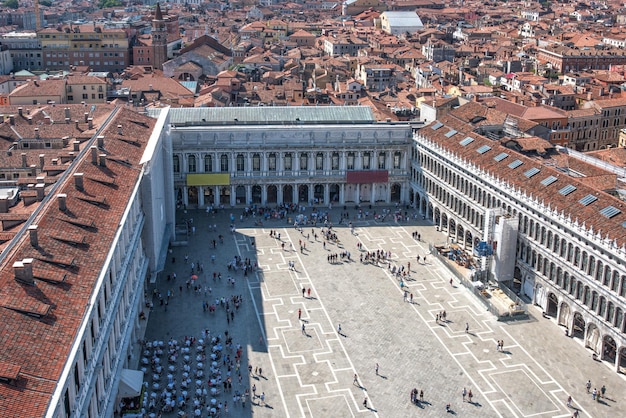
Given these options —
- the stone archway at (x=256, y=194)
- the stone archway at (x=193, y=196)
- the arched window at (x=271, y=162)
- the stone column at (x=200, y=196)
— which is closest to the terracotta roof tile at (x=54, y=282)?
the stone column at (x=200, y=196)

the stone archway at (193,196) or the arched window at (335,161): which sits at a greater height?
the arched window at (335,161)

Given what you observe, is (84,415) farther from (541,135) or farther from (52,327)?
(541,135)

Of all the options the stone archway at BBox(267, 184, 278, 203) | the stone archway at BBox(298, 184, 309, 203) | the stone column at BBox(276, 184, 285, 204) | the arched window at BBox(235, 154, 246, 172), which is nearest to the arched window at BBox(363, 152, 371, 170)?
the stone archway at BBox(298, 184, 309, 203)

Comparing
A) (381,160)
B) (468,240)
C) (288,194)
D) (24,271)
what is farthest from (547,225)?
(24,271)

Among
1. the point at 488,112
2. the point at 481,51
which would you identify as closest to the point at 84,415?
the point at 488,112

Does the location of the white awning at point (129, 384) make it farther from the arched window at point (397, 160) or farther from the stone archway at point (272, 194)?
the arched window at point (397, 160)

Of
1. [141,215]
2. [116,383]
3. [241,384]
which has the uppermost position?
[141,215]
